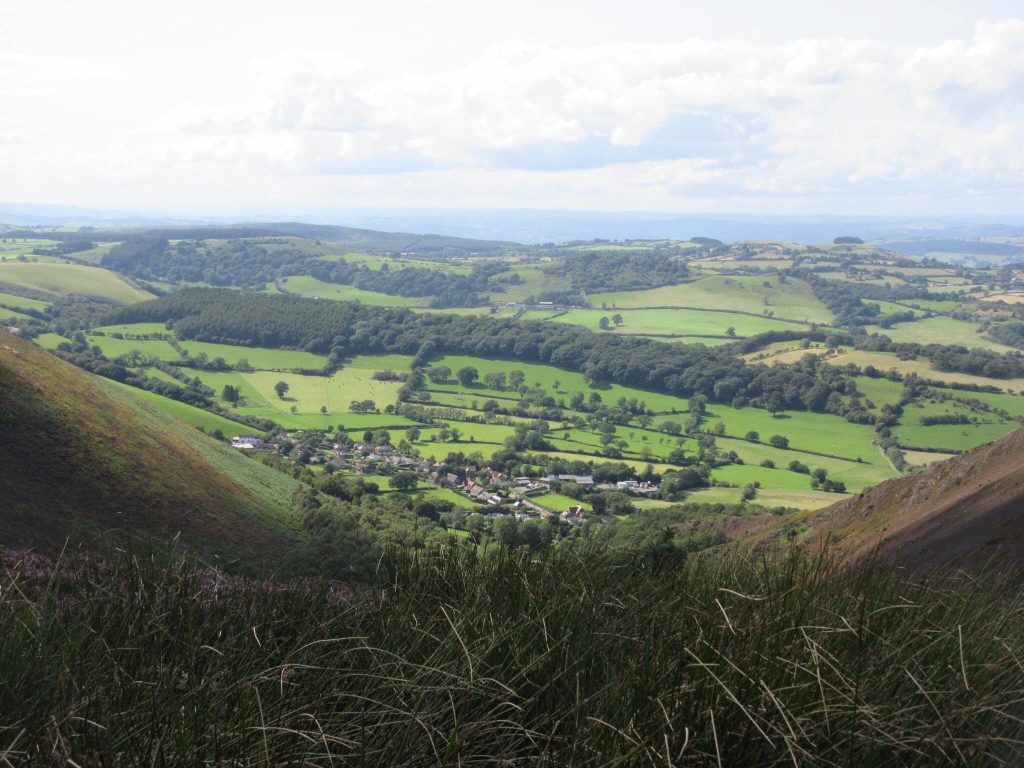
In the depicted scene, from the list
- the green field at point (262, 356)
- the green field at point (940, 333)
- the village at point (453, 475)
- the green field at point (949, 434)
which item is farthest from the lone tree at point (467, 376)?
the green field at point (940, 333)

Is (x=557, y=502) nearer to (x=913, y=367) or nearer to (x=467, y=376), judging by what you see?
(x=467, y=376)

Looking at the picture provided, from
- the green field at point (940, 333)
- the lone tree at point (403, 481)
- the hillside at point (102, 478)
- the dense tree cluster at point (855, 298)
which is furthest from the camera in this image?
the dense tree cluster at point (855, 298)

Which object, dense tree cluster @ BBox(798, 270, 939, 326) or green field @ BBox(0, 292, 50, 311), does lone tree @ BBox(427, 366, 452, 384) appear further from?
dense tree cluster @ BBox(798, 270, 939, 326)

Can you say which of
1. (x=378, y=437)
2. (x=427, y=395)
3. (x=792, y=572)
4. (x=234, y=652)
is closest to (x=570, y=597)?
(x=792, y=572)

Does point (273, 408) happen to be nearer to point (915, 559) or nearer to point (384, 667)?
point (915, 559)

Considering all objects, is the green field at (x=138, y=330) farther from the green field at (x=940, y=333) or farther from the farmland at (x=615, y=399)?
the green field at (x=940, y=333)

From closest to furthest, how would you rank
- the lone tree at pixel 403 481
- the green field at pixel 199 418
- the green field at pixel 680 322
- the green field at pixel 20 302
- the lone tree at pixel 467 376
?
the lone tree at pixel 403 481 → the green field at pixel 199 418 → the lone tree at pixel 467 376 → the green field at pixel 20 302 → the green field at pixel 680 322
